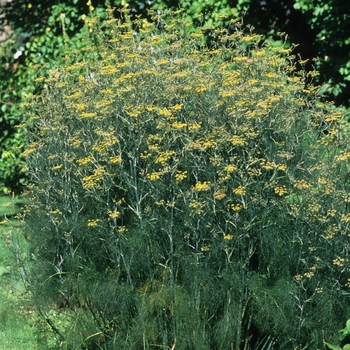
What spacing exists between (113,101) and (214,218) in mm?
911

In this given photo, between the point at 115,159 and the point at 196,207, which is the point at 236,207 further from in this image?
the point at 115,159

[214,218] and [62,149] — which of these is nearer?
[214,218]

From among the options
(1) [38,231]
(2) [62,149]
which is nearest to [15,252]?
(1) [38,231]

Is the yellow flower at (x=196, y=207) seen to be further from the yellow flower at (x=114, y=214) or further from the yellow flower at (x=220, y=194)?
the yellow flower at (x=114, y=214)

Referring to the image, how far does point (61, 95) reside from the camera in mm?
5484

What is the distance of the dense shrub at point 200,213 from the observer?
4660 millimetres

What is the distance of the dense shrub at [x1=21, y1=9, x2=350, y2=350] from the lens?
4660 mm

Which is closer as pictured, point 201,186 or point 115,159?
point 201,186

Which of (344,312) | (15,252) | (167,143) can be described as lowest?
(344,312)

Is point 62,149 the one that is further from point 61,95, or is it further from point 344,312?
point 344,312

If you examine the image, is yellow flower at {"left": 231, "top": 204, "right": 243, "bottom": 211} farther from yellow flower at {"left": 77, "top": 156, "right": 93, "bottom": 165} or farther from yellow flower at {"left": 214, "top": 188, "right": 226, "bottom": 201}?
yellow flower at {"left": 77, "top": 156, "right": 93, "bottom": 165}

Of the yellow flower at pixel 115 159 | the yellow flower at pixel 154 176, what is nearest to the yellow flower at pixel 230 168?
the yellow flower at pixel 154 176

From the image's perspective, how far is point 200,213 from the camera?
15.1ft

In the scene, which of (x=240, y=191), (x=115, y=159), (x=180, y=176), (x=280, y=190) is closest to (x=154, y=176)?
(x=180, y=176)
